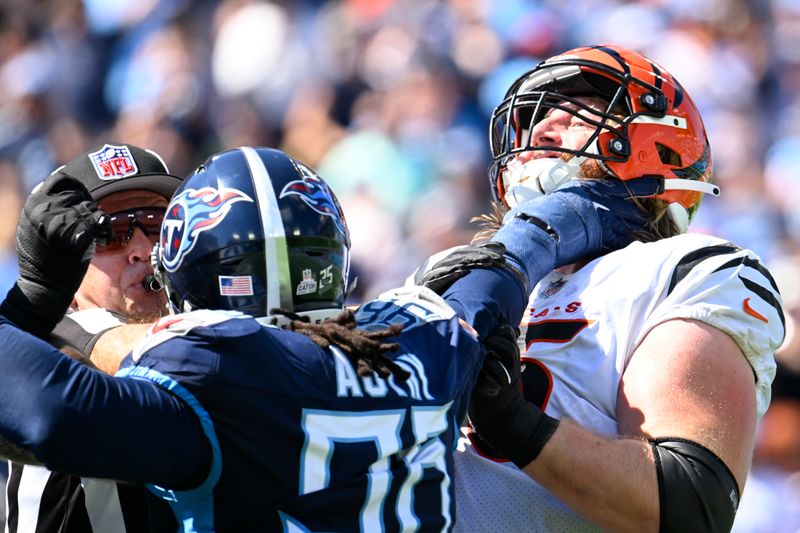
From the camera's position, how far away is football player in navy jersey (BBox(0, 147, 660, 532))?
1813 mm

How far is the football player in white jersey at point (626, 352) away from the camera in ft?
8.36

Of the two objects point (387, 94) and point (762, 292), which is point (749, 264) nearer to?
point (762, 292)

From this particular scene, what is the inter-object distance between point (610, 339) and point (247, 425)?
4.08 ft

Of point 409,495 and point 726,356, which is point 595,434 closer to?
point 726,356

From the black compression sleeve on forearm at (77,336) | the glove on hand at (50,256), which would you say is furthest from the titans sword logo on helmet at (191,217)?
the black compression sleeve on forearm at (77,336)

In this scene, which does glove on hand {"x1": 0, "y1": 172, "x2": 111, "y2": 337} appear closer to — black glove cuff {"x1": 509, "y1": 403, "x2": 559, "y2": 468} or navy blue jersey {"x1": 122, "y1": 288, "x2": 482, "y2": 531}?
navy blue jersey {"x1": 122, "y1": 288, "x2": 482, "y2": 531}

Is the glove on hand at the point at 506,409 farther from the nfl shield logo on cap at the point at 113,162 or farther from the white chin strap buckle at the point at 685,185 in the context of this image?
the nfl shield logo on cap at the point at 113,162

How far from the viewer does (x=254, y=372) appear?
6.34ft

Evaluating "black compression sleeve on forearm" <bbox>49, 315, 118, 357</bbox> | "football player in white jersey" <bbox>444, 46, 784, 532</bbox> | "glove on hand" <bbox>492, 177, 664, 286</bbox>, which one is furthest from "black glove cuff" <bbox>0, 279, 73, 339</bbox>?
"glove on hand" <bbox>492, 177, 664, 286</bbox>

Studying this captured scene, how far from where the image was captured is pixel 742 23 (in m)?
7.62

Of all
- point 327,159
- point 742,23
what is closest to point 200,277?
point 327,159

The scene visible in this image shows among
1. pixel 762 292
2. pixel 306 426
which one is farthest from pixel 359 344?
pixel 762 292

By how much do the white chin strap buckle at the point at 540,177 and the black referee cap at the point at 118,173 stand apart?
104cm

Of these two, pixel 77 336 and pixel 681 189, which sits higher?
pixel 681 189
